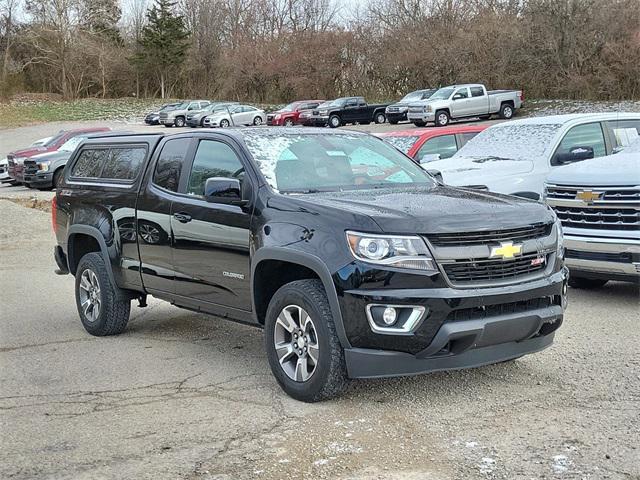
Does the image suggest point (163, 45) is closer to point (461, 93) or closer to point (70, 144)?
point (461, 93)

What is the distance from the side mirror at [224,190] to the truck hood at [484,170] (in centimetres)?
514

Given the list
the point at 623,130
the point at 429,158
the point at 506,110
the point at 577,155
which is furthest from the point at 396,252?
the point at 506,110

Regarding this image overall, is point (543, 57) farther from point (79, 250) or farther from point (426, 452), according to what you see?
point (426, 452)

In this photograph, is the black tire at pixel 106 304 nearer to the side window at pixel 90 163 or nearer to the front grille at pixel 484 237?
the side window at pixel 90 163

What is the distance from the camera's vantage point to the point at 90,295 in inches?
304

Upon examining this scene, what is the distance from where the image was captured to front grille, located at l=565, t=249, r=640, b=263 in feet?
25.1

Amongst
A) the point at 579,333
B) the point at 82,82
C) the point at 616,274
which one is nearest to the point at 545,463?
the point at 579,333

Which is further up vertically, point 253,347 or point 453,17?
point 453,17

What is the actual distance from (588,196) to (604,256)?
0.66 meters

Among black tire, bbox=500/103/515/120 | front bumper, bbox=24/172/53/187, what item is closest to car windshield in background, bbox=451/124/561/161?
front bumper, bbox=24/172/53/187

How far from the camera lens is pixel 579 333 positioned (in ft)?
22.8

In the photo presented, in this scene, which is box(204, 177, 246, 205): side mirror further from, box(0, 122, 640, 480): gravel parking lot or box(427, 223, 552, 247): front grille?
box(427, 223, 552, 247): front grille

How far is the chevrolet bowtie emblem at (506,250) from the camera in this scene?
16.4 ft

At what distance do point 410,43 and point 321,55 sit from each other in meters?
9.15
